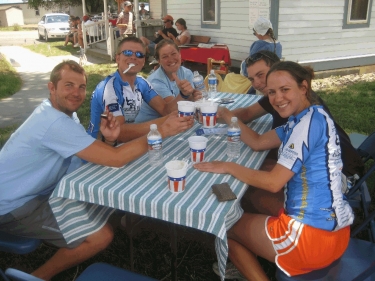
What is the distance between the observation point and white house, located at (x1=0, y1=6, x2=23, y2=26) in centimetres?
4691

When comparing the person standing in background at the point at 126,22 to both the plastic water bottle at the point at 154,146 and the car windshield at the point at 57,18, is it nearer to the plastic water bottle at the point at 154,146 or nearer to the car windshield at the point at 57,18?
the car windshield at the point at 57,18

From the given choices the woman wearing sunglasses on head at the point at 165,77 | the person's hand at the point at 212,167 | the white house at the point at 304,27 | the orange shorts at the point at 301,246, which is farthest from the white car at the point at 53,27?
the orange shorts at the point at 301,246

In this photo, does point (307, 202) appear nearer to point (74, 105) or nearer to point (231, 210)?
point (231, 210)

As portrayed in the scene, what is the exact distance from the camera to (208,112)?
2639mm

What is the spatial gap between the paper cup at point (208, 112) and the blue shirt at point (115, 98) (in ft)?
2.49

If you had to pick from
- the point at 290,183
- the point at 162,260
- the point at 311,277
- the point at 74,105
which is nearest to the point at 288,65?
the point at 290,183

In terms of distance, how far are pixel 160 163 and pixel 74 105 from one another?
2.39 ft

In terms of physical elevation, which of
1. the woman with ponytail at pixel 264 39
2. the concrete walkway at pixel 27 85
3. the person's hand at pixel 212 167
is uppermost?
the woman with ponytail at pixel 264 39

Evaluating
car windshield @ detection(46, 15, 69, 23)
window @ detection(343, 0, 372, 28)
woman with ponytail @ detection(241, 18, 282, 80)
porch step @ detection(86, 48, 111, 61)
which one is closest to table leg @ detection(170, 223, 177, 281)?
woman with ponytail @ detection(241, 18, 282, 80)

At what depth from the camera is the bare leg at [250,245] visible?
6.52ft

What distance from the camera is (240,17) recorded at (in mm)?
9742

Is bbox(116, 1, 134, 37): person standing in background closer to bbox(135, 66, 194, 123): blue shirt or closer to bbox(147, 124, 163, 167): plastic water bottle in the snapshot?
bbox(135, 66, 194, 123): blue shirt

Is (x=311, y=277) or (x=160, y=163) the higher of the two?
(x=160, y=163)

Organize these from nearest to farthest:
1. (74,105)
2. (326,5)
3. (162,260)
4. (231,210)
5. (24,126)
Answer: (231,210), (24,126), (74,105), (162,260), (326,5)
